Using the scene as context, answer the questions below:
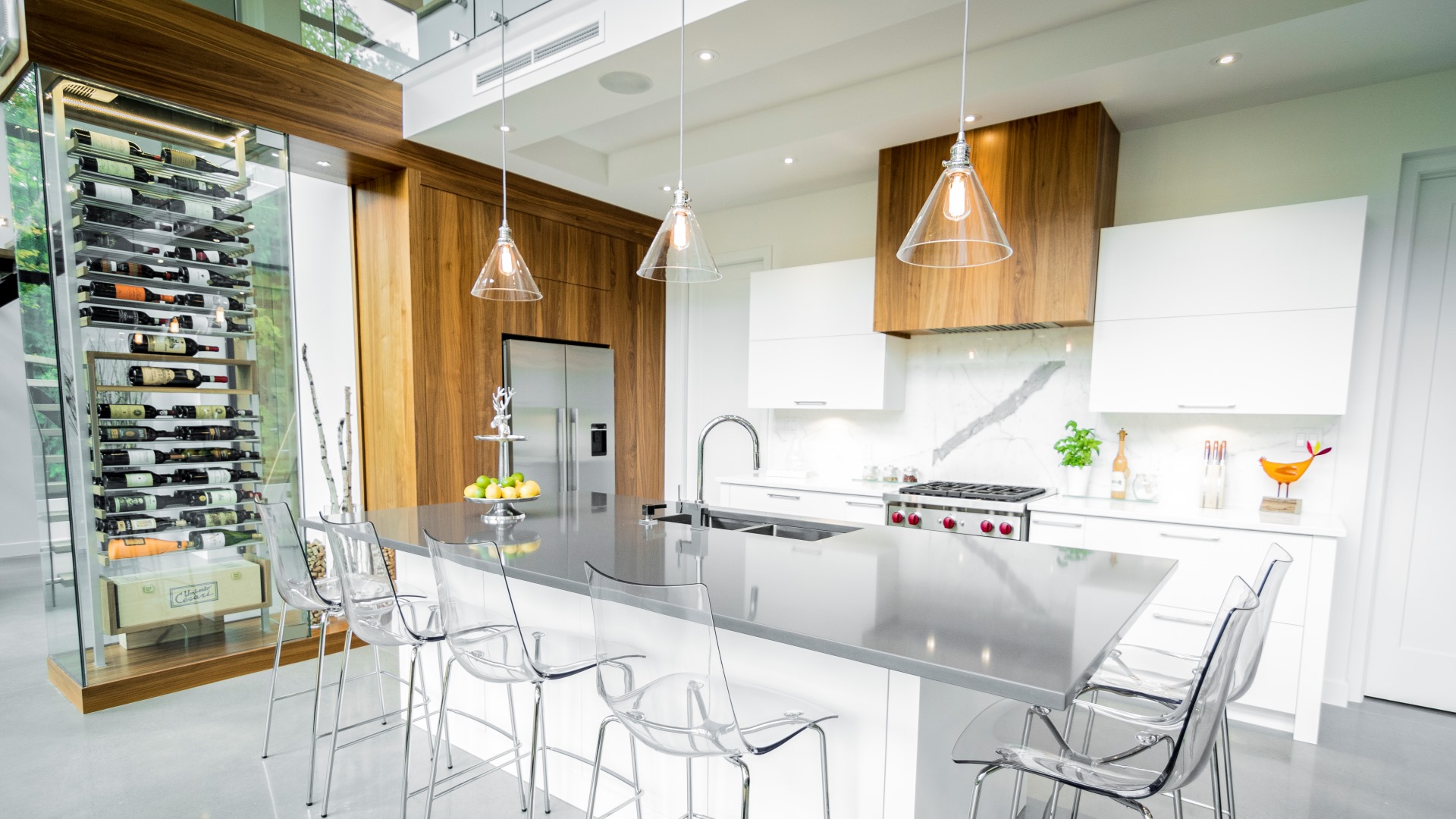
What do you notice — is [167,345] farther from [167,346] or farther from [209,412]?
[209,412]

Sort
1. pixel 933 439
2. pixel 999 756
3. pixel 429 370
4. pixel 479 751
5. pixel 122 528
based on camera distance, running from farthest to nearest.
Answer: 1. pixel 933 439
2. pixel 429 370
3. pixel 122 528
4. pixel 479 751
5. pixel 999 756

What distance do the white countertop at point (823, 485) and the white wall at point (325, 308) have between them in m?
2.44

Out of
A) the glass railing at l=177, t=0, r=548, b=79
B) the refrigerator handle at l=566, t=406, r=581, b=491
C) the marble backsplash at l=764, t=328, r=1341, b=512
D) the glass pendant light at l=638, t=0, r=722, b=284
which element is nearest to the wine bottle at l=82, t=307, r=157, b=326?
the glass railing at l=177, t=0, r=548, b=79

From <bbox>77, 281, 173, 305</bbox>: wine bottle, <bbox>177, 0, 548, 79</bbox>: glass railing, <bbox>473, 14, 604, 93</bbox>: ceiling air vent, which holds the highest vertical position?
<bbox>177, 0, 548, 79</bbox>: glass railing

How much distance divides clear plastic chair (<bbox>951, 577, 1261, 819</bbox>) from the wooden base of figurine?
83.9 inches

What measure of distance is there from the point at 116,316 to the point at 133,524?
96cm

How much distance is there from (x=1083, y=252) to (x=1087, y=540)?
1.37m

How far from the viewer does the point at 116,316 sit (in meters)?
3.01

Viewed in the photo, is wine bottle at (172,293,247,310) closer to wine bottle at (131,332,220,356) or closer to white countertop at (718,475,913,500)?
wine bottle at (131,332,220,356)

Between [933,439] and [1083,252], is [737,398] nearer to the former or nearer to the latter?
[933,439]

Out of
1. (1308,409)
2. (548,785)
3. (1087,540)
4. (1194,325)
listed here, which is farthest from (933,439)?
(548,785)

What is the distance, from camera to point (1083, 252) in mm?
3199

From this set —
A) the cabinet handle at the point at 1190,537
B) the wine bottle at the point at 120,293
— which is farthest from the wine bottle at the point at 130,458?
the cabinet handle at the point at 1190,537

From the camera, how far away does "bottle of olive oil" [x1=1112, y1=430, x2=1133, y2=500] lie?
3.41 meters
